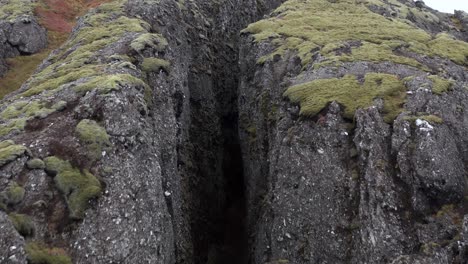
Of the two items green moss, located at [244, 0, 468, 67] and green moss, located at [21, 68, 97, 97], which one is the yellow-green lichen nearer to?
green moss, located at [21, 68, 97, 97]

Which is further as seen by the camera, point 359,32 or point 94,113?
point 359,32

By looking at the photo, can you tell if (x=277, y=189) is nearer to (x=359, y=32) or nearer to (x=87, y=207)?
(x=87, y=207)

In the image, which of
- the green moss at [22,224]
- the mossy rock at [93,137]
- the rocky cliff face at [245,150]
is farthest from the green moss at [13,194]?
the mossy rock at [93,137]

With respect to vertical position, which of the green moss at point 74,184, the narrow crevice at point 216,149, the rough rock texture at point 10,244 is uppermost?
the rough rock texture at point 10,244

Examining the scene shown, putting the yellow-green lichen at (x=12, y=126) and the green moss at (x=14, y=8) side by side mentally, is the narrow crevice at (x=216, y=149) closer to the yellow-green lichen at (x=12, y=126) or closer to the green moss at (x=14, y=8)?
the yellow-green lichen at (x=12, y=126)

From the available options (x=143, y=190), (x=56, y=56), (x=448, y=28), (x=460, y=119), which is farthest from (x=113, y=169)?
(x=448, y=28)

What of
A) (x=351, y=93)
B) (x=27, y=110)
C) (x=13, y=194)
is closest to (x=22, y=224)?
(x=13, y=194)
